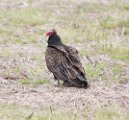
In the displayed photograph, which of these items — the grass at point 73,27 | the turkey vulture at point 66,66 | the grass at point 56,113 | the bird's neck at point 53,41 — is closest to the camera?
the grass at point 56,113

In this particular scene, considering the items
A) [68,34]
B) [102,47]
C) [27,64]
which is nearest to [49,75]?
[27,64]

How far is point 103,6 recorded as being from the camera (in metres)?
16.5

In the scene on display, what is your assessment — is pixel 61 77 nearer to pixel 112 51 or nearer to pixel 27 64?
pixel 27 64

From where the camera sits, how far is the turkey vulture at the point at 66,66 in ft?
30.8

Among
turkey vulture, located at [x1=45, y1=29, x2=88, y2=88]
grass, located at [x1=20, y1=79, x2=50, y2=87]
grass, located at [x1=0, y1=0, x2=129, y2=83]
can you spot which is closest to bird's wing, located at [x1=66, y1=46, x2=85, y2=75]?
turkey vulture, located at [x1=45, y1=29, x2=88, y2=88]

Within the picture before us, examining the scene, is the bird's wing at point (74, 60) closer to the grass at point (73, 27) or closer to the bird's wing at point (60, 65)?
the bird's wing at point (60, 65)

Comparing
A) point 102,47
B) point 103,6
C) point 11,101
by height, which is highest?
point 103,6

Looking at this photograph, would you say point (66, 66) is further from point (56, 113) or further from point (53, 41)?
point (56, 113)

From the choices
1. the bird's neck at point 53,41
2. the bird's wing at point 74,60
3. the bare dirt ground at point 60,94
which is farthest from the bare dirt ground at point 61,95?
the bird's neck at point 53,41

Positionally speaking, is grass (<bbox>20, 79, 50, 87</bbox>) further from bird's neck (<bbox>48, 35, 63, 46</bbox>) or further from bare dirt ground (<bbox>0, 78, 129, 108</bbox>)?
bird's neck (<bbox>48, 35, 63, 46</bbox>)

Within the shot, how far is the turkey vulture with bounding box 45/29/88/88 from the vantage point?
9383 millimetres

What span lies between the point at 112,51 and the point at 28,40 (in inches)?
69.2

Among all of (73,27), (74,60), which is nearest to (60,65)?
(74,60)

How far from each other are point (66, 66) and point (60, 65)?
0.10 metres
